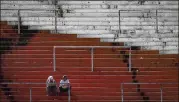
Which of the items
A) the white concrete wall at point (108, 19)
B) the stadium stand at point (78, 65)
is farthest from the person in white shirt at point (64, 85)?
the white concrete wall at point (108, 19)

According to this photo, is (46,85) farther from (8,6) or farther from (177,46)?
(177,46)

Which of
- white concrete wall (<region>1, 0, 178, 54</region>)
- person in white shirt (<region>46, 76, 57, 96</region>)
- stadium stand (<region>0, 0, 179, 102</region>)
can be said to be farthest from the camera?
white concrete wall (<region>1, 0, 178, 54</region>)

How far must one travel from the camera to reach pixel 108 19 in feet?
55.1

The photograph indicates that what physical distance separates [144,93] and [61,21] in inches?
148

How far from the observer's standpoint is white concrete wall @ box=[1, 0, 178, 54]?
16516mm

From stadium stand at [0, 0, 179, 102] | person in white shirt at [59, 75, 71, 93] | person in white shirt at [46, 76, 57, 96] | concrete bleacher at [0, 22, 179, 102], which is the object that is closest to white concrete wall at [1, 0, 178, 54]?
stadium stand at [0, 0, 179, 102]

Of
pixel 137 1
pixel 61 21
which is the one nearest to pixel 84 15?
pixel 61 21

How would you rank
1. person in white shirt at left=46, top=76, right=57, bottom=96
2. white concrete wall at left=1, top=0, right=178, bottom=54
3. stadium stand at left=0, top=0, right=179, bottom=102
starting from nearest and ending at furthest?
person in white shirt at left=46, top=76, right=57, bottom=96 → stadium stand at left=0, top=0, right=179, bottom=102 → white concrete wall at left=1, top=0, right=178, bottom=54

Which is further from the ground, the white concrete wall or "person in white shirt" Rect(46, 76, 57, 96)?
the white concrete wall

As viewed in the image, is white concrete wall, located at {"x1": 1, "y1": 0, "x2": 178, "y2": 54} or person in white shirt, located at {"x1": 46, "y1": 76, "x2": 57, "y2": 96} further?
white concrete wall, located at {"x1": 1, "y1": 0, "x2": 178, "y2": 54}

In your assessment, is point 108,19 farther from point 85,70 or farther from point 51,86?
point 51,86

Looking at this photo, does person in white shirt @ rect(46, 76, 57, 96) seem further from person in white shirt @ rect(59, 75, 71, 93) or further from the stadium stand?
the stadium stand

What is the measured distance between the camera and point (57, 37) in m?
16.2

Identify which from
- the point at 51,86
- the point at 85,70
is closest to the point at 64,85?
the point at 51,86
